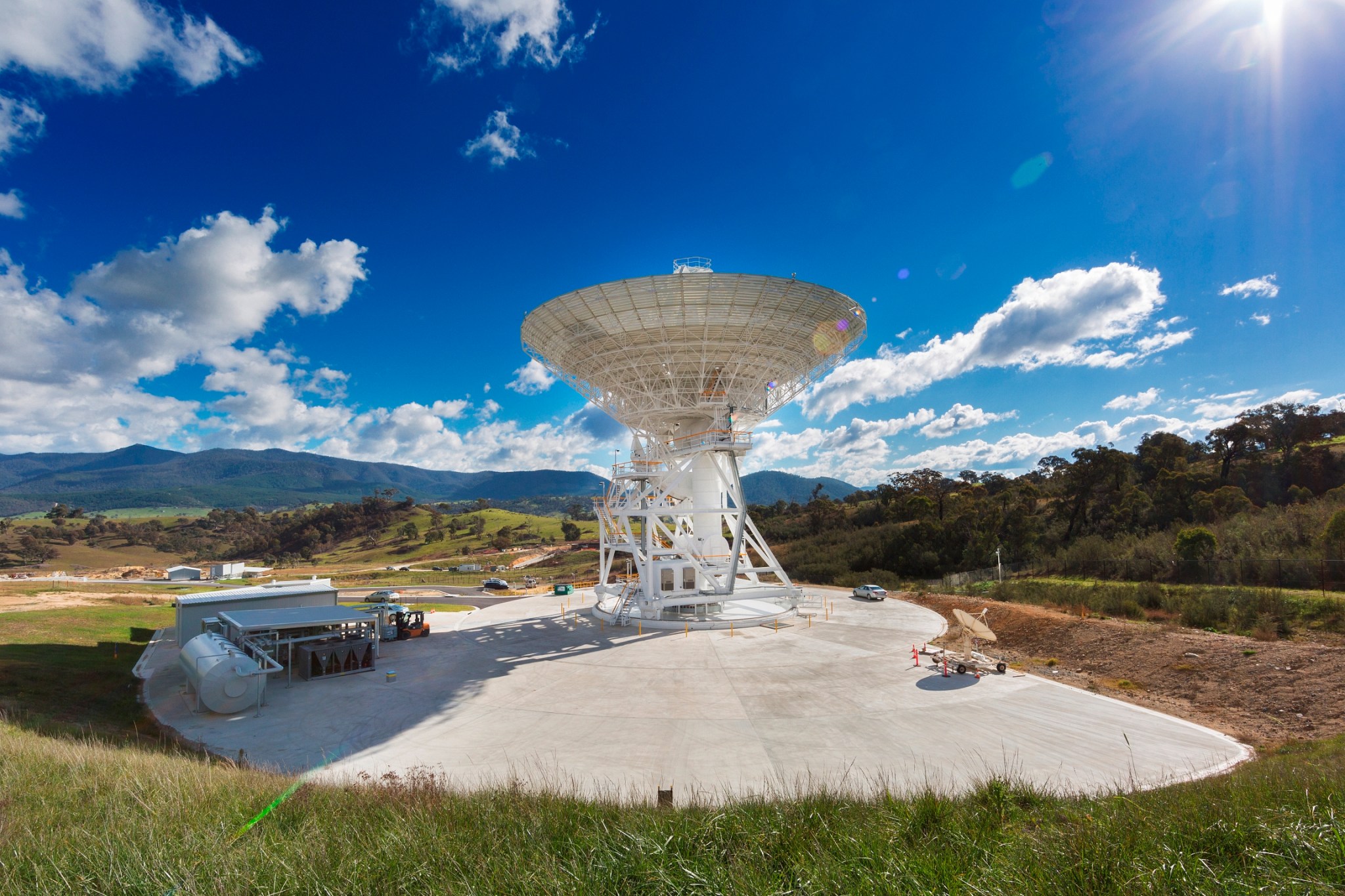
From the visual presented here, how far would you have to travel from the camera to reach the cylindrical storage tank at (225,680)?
14.0 m

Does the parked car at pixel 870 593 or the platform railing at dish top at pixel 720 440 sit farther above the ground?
the platform railing at dish top at pixel 720 440

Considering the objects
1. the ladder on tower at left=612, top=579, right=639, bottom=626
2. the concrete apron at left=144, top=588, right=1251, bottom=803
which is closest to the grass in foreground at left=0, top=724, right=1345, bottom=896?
the concrete apron at left=144, top=588, right=1251, bottom=803

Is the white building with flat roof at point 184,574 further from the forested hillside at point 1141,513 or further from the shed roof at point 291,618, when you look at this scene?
the forested hillside at point 1141,513

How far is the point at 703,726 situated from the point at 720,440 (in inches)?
560

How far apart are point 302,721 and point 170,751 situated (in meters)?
2.99

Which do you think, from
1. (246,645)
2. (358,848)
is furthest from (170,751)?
(358,848)

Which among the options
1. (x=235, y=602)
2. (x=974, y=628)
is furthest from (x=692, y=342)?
(x=235, y=602)

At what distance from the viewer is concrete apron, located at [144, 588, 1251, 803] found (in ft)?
32.5

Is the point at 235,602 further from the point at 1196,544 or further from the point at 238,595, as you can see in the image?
the point at 1196,544

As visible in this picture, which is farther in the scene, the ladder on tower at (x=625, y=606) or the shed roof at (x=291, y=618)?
the ladder on tower at (x=625, y=606)

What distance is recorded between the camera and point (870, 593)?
31.6m

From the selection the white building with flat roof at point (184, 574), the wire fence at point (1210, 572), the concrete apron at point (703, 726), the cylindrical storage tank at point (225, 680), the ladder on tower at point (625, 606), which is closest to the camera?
the concrete apron at point (703, 726)

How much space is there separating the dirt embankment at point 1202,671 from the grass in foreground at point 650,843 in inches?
357

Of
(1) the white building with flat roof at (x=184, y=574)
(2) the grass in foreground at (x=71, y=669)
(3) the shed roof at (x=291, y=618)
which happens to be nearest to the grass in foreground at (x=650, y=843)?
(2) the grass in foreground at (x=71, y=669)
